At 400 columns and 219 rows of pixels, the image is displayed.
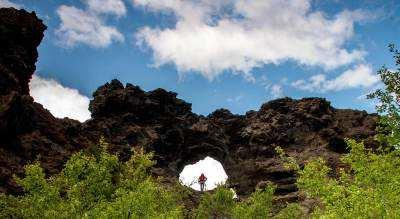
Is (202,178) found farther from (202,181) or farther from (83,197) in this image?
(83,197)

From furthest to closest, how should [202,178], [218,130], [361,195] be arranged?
[218,130]
[202,178]
[361,195]

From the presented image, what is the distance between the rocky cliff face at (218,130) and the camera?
269ft

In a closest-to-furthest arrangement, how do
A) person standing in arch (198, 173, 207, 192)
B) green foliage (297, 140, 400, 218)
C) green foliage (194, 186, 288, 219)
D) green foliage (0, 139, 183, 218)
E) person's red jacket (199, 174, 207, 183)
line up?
1. green foliage (297, 140, 400, 218)
2. green foliage (0, 139, 183, 218)
3. green foliage (194, 186, 288, 219)
4. person standing in arch (198, 173, 207, 192)
5. person's red jacket (199, 174, 207, 183)

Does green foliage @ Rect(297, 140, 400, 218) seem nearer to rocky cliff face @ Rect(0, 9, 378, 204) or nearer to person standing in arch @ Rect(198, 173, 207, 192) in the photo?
rocky cliff face @ Rect(0, 9, 378, 204)

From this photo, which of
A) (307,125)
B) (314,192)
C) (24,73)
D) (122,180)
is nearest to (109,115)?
(24,73)

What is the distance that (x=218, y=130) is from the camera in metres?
105

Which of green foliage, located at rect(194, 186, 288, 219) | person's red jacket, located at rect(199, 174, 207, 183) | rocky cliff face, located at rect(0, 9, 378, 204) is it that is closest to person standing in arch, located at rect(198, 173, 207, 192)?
person's red jacket, located at rect(199, 174, 207, 183)

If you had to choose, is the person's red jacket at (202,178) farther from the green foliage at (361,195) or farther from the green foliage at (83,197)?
the green foliage at (361,195)

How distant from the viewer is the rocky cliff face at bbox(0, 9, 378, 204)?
82000mm

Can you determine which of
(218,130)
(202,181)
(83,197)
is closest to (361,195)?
(83,197)

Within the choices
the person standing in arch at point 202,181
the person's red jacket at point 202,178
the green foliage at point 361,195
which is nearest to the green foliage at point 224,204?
the green foliage at point 361,195

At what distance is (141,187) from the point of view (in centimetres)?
3428

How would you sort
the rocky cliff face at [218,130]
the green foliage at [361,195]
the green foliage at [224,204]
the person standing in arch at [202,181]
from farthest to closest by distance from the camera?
1. the person standing in arch at [202,181]
2. the rocky cliff face at [218,130]
3. the green foliage at [224,204]
4. the green foliage at [361,195]

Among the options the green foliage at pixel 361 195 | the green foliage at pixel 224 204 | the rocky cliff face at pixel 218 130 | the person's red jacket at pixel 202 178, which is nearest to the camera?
the green foliage at pixel 361 195
